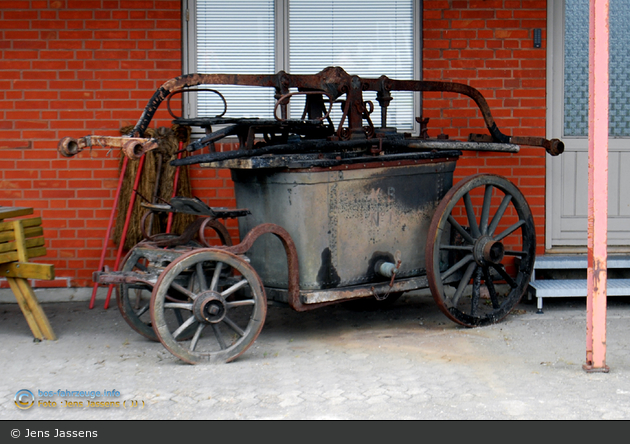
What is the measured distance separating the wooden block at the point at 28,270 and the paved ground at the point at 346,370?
45 centimetres

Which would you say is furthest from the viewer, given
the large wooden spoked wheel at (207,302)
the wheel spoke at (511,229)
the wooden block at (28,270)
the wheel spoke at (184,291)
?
the wheel spoke at (511,229)

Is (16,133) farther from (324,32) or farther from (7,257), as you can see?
(324,32)

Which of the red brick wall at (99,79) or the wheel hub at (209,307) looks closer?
the wheel hub at (209,307)

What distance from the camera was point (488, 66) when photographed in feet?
21.7

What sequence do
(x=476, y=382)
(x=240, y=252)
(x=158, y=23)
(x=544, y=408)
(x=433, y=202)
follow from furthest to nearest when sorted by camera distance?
(x=158, y=23) → (x=433, y=202) → (x=240, y=252) → (x=476, y=382) → (x=544, y=408)

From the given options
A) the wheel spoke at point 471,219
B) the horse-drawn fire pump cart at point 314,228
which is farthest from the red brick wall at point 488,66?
the wheel spoke at point 471,219

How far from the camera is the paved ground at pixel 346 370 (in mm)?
3900

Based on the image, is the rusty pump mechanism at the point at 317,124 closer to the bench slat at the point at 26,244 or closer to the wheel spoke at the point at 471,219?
the wheel spoke at the point at 471,219

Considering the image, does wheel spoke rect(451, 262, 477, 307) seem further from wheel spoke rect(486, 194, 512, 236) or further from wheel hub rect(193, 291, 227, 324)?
wheel hub rect(193, 291, 227, 324)

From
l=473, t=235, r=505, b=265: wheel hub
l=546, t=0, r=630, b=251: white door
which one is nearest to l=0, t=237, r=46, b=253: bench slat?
l=473, t=235, r=505, b=265: wheel hub

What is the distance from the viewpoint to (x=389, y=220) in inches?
210

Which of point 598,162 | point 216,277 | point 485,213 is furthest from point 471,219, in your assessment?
point 216,277

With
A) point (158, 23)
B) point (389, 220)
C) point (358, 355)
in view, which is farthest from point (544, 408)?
point (158, 23)

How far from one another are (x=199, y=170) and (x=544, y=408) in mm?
3616
